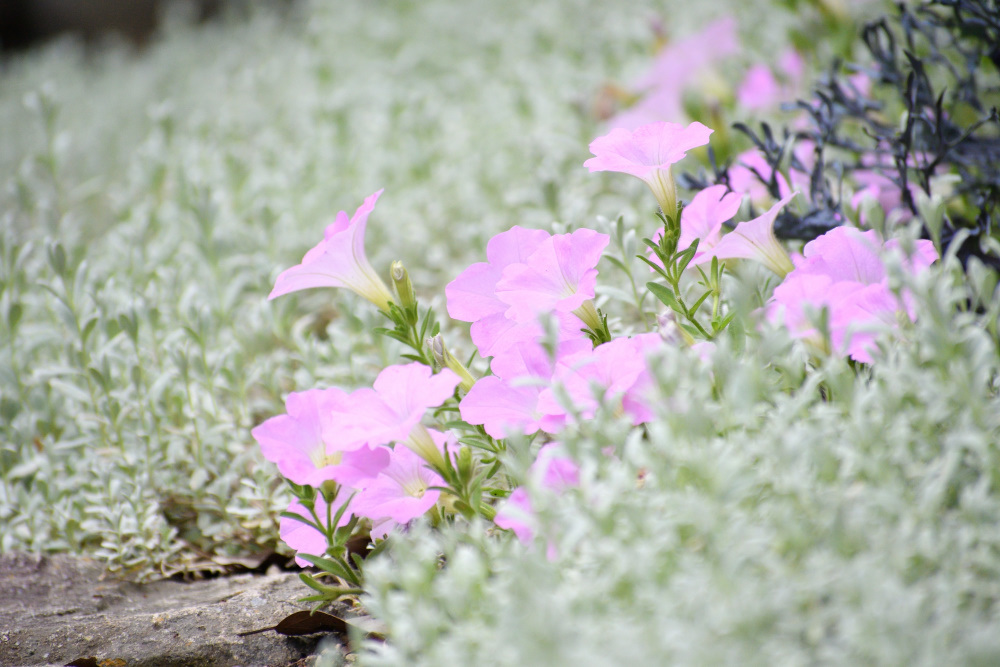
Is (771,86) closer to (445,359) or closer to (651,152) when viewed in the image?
(651,152)

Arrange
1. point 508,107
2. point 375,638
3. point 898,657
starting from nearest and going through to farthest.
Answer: point 898,657 < point 375,638 < point 508,107

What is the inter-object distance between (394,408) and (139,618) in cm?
57

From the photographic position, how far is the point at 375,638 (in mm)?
976

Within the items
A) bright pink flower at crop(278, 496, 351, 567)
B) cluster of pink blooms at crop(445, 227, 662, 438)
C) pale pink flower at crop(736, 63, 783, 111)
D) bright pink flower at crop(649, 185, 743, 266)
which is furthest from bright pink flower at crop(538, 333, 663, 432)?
pale pink flower at crop(736, 63, 783, 111)

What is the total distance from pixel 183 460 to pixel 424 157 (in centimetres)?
137

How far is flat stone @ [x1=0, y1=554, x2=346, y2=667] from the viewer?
1.00 meters

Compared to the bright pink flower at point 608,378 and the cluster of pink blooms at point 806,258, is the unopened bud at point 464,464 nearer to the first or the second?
the bright pink flower at point 608,378

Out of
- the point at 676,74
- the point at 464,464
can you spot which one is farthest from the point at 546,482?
the point at 676,74

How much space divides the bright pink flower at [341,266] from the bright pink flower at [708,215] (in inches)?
15.9

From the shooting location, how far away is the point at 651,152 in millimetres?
942

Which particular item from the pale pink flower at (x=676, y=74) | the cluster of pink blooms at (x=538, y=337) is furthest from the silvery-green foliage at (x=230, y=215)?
the cluster of pink blooms at (x=538, y=337)

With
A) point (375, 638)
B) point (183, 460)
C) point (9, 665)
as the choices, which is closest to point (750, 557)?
point (375, 638)

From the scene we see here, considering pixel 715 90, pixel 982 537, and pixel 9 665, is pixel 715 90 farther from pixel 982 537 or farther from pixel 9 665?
pixel 9 665

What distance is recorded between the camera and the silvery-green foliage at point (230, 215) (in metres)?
1.36
